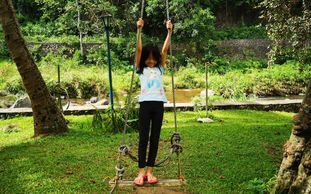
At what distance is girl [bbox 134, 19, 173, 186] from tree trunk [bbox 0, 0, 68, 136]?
3207 millimetres

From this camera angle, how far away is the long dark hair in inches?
172

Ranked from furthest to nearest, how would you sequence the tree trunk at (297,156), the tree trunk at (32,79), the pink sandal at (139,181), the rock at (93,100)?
the rock at (93,100), the tree trunk at (32,79), the pink sandal at (139,181), the tree trunk at (297,156)

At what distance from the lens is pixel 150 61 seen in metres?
4.37

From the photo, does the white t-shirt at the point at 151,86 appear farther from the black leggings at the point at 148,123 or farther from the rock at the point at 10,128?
the rock at the point at 10,128

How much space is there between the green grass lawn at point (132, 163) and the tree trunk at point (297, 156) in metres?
0.41

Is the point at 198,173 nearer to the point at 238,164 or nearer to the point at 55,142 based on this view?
the point at 238,164

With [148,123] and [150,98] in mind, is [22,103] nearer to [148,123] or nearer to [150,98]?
[148,123]

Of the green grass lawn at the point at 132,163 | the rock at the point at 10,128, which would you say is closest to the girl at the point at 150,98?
the green grass lawn at the point at 132,163

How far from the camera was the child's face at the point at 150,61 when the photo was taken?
4369 millimetres

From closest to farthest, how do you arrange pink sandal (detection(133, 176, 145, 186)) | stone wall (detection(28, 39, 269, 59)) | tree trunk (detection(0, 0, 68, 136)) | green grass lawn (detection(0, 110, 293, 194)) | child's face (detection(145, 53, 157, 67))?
1. pink sandal (detection(133, 176, 145, 186))
2. child's face (detection(145, 53, 157, 67))
3. green grass lawn (detection(0, 110, 293, 194))
4. tree trunk (detection(0, 0, 68, 136))
5. stone wall (detection(28, 39, 269, 59))

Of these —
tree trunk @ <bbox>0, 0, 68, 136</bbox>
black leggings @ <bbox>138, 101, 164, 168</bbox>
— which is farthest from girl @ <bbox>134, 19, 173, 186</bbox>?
tree trunk @ <bbox>0, 0, 68, 136</bbox>

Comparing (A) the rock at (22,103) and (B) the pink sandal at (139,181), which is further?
(A) the rock at (22,103)

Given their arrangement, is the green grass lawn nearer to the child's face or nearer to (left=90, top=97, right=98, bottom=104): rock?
the child's face

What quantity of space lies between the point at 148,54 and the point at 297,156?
1.80m
